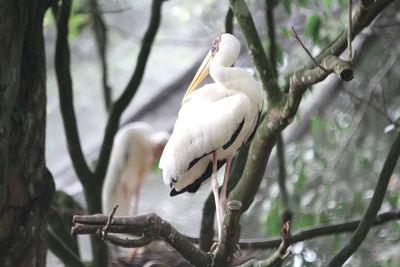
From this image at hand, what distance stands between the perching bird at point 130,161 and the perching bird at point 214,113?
2570mm

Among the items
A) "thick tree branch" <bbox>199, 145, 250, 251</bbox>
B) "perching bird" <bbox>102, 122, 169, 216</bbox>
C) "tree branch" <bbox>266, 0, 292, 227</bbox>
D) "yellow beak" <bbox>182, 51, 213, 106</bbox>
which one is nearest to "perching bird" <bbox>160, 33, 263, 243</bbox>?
"yellow beak" <bbox>182, 51, 213, 106</bbox>

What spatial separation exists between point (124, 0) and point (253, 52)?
4.36 feet

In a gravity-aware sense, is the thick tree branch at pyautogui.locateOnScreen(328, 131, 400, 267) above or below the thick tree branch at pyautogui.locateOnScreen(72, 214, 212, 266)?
below

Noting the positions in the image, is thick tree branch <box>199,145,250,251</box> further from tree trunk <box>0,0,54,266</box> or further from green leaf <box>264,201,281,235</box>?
green leaf <box>264,201,281,235</box>

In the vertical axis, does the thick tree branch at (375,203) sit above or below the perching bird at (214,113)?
below

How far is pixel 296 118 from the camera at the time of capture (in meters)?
3.95

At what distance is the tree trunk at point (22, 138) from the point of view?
2.60 metres

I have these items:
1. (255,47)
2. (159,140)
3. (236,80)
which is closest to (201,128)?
(236,80)

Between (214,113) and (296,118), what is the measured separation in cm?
170

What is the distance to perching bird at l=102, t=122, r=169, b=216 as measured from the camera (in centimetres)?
496

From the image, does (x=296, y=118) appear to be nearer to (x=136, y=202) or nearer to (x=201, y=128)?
(x=136, y=202)

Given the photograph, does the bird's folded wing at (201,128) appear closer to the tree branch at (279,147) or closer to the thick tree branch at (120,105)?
the thick tree branch at (120,105)

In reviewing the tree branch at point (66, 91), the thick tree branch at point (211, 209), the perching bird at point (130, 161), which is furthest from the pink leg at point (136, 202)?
the thick tree branch at point (211, 209)

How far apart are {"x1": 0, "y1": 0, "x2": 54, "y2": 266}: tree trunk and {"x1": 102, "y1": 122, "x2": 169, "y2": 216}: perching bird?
2094mm
